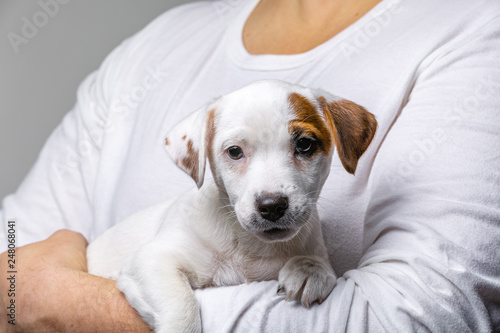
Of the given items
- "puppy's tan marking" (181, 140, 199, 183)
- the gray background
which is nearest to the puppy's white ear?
"puppy's tan marking" (181, 140, 199, 183)

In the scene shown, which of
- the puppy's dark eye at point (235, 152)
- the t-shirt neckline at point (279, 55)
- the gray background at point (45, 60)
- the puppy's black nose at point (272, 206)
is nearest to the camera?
the puppy's black nose at point (272, 206)

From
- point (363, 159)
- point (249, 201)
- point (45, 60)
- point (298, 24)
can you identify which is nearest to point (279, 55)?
point (298, 24)

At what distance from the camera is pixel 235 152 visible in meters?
1.24

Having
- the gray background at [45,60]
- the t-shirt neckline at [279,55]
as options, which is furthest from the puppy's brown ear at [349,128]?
the gray background at [45,60]

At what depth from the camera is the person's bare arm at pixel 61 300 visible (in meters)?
1.28

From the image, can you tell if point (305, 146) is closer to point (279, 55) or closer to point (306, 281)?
point (306, 281)

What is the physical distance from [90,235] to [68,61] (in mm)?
912

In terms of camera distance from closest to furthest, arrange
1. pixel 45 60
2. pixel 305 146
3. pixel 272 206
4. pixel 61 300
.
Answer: pixel 272 206 → pixel 305 146 → pixel 61 300 → pixel 45 60

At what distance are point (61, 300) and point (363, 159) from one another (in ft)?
2.57

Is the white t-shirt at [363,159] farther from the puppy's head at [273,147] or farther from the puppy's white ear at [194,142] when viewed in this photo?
the puppy's white ear at [194,142]

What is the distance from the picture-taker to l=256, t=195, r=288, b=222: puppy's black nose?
1121 millimetres

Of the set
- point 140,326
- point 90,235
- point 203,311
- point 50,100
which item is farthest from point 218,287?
point 50,100

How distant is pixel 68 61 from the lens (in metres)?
2.54

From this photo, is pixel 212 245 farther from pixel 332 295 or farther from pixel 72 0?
pixel 72 0
